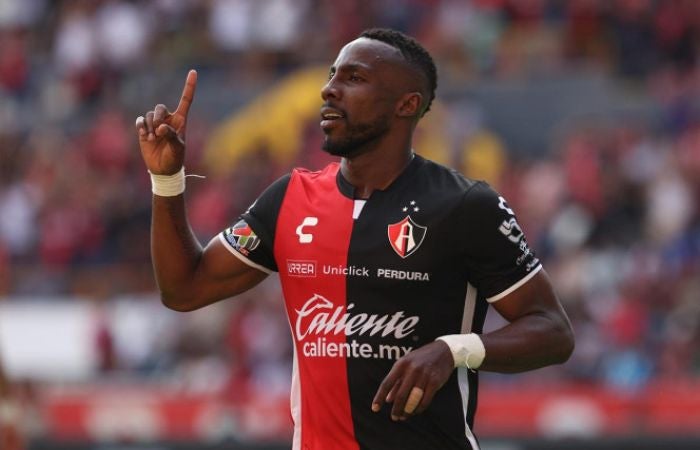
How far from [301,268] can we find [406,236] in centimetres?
38

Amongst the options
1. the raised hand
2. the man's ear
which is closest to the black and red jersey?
the man's ear

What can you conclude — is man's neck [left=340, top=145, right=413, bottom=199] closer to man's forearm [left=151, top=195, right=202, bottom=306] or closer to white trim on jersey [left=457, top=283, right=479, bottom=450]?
white trim on jersey [left=457, top=283, right=479, bottom=450]

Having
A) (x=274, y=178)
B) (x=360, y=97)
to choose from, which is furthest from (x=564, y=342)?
(x=274, y=178)

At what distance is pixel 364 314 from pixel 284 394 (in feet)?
29.6

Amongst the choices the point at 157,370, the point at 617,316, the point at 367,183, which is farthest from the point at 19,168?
the point at 367,183

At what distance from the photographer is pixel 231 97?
19.1 m

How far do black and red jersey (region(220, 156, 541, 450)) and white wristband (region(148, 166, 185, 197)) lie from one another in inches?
18.2

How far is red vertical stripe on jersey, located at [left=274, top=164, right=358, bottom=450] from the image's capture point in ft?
16.8

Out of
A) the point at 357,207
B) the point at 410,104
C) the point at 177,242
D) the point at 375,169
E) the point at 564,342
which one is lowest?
the point at 564,342

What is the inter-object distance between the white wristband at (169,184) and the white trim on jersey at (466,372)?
3.45ft

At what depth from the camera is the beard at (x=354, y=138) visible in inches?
203

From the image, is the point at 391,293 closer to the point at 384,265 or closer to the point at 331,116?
the point at 384,265

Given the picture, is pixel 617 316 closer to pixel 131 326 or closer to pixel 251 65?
pixel 131 326

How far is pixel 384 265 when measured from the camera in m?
5.11
